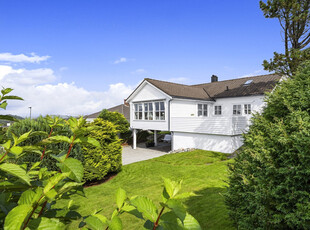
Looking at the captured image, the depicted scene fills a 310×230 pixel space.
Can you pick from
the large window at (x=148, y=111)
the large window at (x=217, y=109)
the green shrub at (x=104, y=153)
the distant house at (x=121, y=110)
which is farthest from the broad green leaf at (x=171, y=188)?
the distant house at (x=121, y=110)

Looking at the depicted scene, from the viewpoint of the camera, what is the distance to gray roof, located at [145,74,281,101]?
798 inches

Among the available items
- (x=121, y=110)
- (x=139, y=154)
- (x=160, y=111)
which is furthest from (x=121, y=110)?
(x=139, y=154)

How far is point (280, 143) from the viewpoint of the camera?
2.85m

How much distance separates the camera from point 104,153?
37.1 ft

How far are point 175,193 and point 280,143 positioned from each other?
2.60 metres

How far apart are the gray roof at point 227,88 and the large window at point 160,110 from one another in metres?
1.56

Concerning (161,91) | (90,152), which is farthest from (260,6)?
(90,152)

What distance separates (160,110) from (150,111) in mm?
1549

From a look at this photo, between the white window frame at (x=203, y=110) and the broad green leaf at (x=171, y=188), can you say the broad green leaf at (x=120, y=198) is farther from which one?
the white window frame at (x=203, y=110)

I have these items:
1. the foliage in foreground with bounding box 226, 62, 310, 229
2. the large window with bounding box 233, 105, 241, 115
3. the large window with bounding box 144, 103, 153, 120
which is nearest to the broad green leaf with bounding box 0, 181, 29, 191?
the foliage in foreground with bounding box 226, 62, 310, 229

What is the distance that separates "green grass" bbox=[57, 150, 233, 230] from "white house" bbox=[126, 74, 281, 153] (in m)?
2.31

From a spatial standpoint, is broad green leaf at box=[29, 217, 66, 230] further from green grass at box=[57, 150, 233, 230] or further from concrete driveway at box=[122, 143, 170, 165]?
concrete driveway at box=[122, 143, 170, 165]

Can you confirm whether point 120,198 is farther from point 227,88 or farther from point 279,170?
point 227,88

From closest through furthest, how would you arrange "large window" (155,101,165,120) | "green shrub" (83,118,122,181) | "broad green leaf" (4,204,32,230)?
"broad green leaf" (4,204,32,230) → "green shrub" (83,118,122,181) → "large window" (155,101,165,120)
